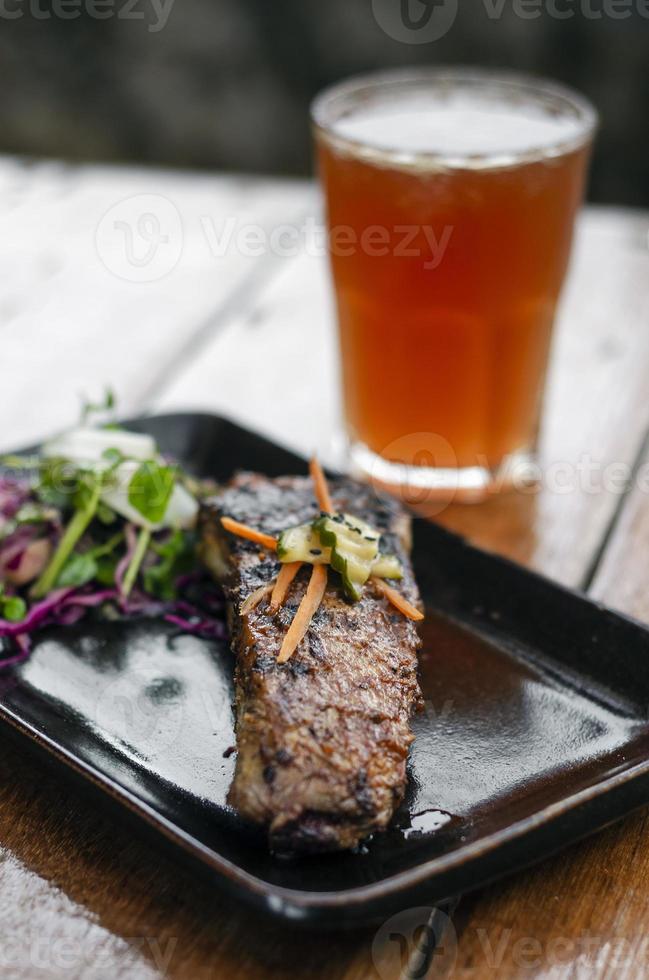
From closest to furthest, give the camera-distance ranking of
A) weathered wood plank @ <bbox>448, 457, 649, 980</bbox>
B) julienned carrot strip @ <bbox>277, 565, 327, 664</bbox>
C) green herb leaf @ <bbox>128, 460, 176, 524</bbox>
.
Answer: weathered wood plank @ <bbox>448, 457, 649, 980</bbox>
julienned carrot strip @ <bbox>277, 565, 327, 664</bbox>
green herb leaf @ <bbox>128, 460, 176, 524</bbox>

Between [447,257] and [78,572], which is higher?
[447,257]

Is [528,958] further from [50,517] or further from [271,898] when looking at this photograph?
[50,517]

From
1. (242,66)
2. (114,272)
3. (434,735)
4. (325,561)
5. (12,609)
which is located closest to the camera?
(434,735)

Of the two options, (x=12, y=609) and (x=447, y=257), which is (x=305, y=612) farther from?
(x=447, y=257)

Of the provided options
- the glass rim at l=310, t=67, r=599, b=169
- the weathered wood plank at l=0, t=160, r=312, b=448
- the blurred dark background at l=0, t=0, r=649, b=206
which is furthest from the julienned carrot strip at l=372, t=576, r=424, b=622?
the blurred dark background at l=0, t=0, r=649, b=206

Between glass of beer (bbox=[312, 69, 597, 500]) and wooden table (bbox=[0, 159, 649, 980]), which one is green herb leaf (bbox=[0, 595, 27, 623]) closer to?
wooden table (bbox=[0, 159, 649, 980])

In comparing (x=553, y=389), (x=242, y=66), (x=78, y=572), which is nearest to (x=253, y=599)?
(x=78, y=572)
